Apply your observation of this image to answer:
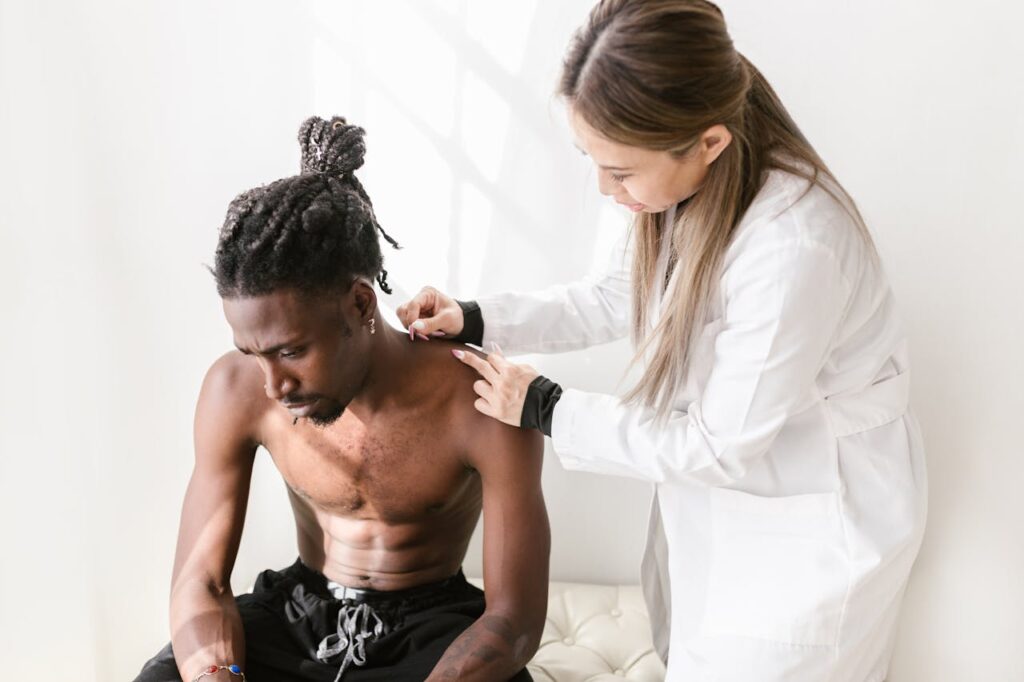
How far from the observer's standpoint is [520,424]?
154 centimetres

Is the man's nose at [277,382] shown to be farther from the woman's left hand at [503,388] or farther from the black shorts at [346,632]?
the black shorts at [346,632]

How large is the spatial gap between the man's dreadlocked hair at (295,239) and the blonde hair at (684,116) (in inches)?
15.5

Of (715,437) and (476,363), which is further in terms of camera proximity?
(476,363)

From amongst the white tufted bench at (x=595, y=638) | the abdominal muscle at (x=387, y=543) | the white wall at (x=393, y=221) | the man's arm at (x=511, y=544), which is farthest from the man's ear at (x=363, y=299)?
the white tufted bench at (x=595, y=638)

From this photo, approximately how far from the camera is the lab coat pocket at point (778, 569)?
4.79ft

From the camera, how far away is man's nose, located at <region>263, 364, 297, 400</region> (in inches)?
58.4

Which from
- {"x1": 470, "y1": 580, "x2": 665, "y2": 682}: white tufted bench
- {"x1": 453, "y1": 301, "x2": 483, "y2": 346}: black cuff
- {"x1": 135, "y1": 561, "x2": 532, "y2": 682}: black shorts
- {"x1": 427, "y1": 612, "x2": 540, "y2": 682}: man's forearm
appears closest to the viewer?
{"x1": 427, "y1": 612, "x2": 540, "y2": 682}: man's forearm

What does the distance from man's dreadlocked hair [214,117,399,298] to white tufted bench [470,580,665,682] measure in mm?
917

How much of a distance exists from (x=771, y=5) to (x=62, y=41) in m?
1.38

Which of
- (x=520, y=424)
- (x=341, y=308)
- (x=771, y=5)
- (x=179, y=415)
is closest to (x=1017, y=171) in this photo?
(x=771, y=5)

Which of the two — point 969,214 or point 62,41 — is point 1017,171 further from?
point 62,41

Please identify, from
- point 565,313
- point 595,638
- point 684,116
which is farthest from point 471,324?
point 595,638

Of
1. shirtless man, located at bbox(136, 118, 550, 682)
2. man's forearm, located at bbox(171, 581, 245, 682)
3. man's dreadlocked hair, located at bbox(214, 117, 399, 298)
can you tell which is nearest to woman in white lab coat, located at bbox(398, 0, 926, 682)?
shirtless man, located at bbox(136, 118, 550, 682)

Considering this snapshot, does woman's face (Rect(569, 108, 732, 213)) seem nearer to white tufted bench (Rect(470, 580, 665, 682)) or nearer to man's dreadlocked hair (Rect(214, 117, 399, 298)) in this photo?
man's dreadlocked hair (Rect(214, 117, 399, 298))
